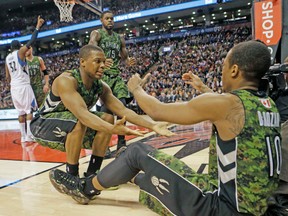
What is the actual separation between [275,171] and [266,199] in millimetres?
125

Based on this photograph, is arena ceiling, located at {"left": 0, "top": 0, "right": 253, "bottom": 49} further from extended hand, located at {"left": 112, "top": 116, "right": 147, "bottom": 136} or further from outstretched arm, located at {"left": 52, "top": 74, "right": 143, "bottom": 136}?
extended hand, located at {"left": 112, "top": 116, "right": 147, "bottom": 136}

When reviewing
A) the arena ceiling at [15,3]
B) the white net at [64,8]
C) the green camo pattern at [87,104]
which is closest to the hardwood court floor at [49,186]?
the green camo pattern at [87,104]

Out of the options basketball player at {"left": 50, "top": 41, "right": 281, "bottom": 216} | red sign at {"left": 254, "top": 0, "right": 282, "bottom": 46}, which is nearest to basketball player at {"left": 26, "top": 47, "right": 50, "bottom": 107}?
red sign at {"left": 254, "top": 0, "right": 282, "bottom": 46}

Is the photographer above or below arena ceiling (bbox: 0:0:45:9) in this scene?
below

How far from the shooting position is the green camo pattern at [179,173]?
1439mm

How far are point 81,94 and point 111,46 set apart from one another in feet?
4.37

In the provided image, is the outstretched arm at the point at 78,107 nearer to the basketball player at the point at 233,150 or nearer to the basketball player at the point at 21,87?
the basketball player at the point at 233,150

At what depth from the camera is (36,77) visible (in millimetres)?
5508

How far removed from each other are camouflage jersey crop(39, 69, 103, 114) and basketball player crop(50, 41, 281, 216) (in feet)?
3.63

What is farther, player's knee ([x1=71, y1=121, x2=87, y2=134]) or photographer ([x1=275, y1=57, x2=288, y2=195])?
player's knee ([x1=71, y1=121, x2=87, y2=134])

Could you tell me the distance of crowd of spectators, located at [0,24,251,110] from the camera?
12445 mm

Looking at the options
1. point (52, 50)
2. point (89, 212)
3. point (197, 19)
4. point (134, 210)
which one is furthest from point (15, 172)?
point (52, 50)

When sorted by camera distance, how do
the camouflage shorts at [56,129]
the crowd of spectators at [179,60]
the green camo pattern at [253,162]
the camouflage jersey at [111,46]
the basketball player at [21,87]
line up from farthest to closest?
the crowd of spectators at [179,60] < the basketball player at [21,87] < the camouflage jersey at [111,46] < the camouflage shorts at [56,129] < the green camo pattern at [253,162]

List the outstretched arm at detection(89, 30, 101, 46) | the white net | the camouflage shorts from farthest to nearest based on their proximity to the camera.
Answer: the white net < the outstretched arm at detection(89, 30, 101, 46) < the camouflage shorts
